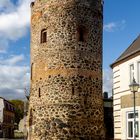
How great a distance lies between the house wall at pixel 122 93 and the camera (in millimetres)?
22391

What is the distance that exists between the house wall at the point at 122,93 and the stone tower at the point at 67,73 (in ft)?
27.2

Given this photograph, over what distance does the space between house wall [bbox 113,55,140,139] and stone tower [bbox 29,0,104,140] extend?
8.30 metres

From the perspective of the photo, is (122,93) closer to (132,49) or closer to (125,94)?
(125,94)

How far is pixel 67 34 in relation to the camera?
33.2 m

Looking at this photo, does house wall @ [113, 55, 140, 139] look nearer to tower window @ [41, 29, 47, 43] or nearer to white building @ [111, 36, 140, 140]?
white building @ [111, 36, 140, 140]

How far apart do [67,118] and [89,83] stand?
3.48m

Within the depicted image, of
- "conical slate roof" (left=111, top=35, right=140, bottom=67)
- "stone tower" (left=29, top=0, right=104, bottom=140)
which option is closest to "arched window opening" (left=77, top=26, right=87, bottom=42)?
"stone tower" (left=29, top=0, right=104, bottom=140)

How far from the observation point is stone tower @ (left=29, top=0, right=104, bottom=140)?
3212 cm

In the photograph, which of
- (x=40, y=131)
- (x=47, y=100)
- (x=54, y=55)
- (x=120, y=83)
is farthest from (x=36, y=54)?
(x=120, y=83)

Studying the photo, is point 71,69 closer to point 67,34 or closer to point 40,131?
point 67,34

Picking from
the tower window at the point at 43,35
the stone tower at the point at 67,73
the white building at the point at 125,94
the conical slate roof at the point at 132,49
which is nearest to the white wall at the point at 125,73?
the white building at the point at 125,94

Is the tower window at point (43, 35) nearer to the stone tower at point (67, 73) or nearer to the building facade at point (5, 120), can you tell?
the stone tower at point (67, 73)

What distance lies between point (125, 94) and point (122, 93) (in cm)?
44

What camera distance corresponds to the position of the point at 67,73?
32.7m
